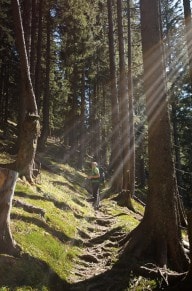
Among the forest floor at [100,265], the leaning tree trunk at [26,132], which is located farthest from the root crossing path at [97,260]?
the leaning tree trunk at [26,132]

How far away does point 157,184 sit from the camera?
29.5 ft

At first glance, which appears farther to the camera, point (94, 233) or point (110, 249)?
point (94, 233)

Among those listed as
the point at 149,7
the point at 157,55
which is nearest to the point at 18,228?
the point at 157,55

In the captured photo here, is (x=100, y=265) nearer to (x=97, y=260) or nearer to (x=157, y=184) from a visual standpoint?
(x=97, y=260)

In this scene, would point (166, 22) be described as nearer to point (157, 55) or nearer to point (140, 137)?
point (140, 137)

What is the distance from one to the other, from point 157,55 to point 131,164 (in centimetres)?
1203

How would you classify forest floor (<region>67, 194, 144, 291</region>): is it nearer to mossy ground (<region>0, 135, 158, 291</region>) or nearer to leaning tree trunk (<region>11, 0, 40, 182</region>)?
mossy ground (<region>0, 135, 158, 291</region>)

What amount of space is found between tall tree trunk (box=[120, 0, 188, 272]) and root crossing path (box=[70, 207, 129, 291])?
0.62 m

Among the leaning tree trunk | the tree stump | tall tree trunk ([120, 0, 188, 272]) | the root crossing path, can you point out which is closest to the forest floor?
the root crossing path

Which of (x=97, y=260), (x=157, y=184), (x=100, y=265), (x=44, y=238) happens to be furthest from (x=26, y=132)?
(x=100, y=265)

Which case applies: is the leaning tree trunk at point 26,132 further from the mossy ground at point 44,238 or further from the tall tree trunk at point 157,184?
the tall tree trunk at point 157,184

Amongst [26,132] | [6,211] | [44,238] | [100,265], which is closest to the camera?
[6,211]

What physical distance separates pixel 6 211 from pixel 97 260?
308cm

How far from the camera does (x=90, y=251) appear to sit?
978 cm
